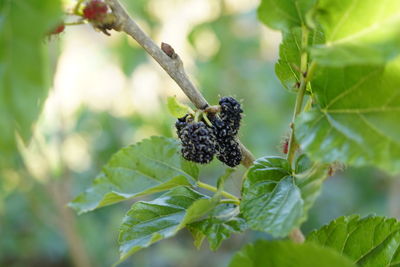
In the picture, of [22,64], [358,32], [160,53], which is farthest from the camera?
[160,53]

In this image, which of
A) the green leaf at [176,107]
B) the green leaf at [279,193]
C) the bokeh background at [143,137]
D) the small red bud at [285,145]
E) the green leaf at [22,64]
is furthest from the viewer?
the bokeh background at [143,137]

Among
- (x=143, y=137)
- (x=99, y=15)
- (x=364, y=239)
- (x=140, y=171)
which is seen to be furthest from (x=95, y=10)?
(x=143, y=137)

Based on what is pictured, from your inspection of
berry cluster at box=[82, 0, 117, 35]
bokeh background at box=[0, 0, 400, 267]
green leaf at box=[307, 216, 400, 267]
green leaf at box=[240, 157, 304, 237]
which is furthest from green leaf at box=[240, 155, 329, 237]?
bokeh background at box=[0, 0, 400, 267]

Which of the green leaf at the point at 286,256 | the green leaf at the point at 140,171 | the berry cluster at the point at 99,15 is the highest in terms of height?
the berry cluster at the point at 99,15

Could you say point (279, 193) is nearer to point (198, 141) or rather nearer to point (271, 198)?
point (271, 198)

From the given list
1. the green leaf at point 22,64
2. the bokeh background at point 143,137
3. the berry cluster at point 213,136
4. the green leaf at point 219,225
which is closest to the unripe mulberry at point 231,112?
the berry cluster at point 213,136

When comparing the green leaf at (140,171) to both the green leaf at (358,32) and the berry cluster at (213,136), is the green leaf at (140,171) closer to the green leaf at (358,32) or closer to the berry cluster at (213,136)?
the berry cluster at (213,136)

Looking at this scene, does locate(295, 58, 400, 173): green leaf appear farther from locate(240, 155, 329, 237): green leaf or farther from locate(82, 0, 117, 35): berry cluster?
locate(82, 0, 117, 35): berry cluster

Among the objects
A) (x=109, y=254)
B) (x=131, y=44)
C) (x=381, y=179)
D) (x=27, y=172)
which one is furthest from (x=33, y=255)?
(x=381, y=179)
